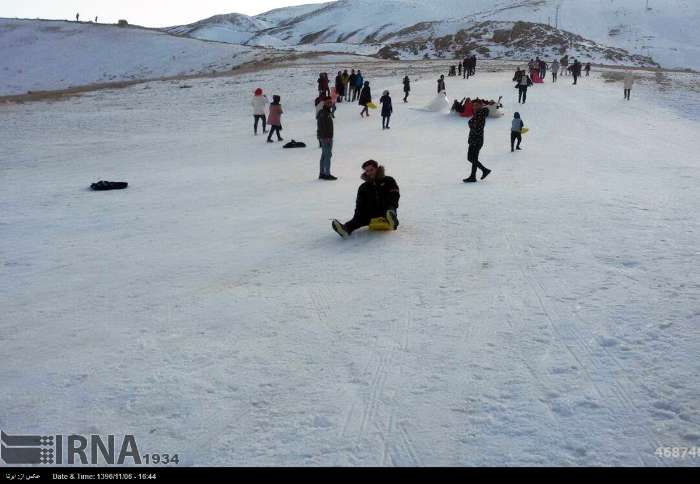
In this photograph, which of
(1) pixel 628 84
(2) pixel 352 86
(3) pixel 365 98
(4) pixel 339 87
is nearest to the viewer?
(3) pixel 365 98

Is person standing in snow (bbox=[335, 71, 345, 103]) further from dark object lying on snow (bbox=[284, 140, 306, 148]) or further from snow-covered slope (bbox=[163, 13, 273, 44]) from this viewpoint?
snow-covered slope (bbox=[163, 13, 273, 44])

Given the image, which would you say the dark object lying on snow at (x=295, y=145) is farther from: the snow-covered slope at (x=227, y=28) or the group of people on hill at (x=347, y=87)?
the snow-covered slope at (x=227, y=28)

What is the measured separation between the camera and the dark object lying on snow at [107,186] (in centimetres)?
1241

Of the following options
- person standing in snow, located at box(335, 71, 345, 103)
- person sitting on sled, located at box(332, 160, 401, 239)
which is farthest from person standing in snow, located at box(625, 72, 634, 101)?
person sitting on sled, located at box(332, 160, 401, 239)

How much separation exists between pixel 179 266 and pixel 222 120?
18.3 meters

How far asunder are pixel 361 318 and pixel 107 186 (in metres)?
8.97

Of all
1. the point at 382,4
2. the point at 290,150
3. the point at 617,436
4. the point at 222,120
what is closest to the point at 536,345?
the point at 617,436

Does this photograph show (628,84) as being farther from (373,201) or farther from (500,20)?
(500,20)

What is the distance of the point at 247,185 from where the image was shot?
1270cm

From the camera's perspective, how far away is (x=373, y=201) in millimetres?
8219

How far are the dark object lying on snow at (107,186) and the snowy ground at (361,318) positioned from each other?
499 mm

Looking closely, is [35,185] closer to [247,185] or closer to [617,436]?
[247,185]

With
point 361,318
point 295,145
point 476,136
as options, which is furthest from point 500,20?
point 361,318

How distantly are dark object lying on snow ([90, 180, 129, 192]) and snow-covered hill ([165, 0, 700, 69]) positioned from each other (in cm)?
6340
